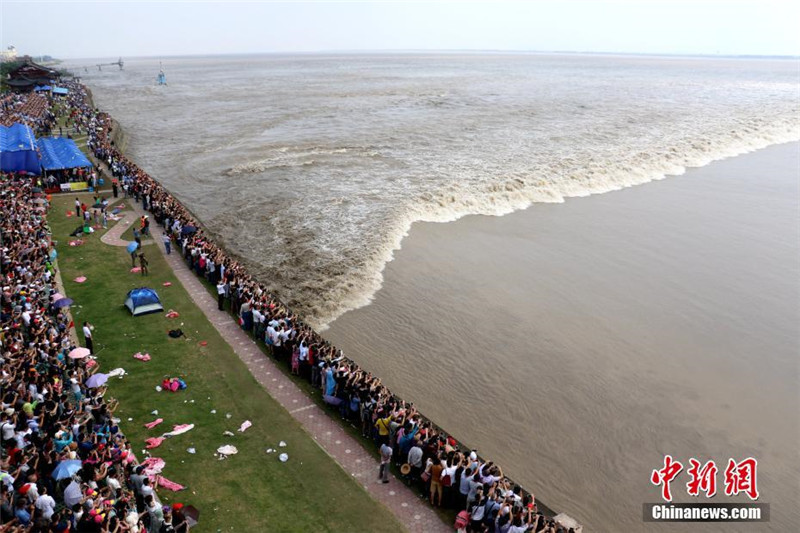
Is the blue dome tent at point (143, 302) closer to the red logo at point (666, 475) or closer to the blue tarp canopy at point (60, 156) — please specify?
the red logo at point (666, 475)

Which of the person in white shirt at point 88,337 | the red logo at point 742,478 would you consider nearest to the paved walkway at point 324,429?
the person in white shirt at point 88,337

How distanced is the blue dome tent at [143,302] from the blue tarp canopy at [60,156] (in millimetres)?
20981

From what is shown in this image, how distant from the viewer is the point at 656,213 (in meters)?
33.8

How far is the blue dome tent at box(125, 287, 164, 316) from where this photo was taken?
2058 centimetres

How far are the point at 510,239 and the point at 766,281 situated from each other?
38.9 ft

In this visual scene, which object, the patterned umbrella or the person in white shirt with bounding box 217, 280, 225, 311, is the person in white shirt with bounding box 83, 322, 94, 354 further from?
the person in white shirt with bounding box 217, 280, 225, 311

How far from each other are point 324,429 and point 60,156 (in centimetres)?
3343

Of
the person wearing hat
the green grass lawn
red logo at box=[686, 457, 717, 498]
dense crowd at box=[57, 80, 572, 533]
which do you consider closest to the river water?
red logo at box=[686, 457, 717, 498]

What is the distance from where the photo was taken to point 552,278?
995 inches

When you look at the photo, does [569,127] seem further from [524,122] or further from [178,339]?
[178,339]

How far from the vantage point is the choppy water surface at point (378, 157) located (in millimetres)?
29688

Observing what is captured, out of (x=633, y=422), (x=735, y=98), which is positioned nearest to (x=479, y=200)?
(x=633, y=422)

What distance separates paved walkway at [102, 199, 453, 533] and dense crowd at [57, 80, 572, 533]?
32cm

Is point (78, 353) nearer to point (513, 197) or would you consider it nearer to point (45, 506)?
point (45, 506)
